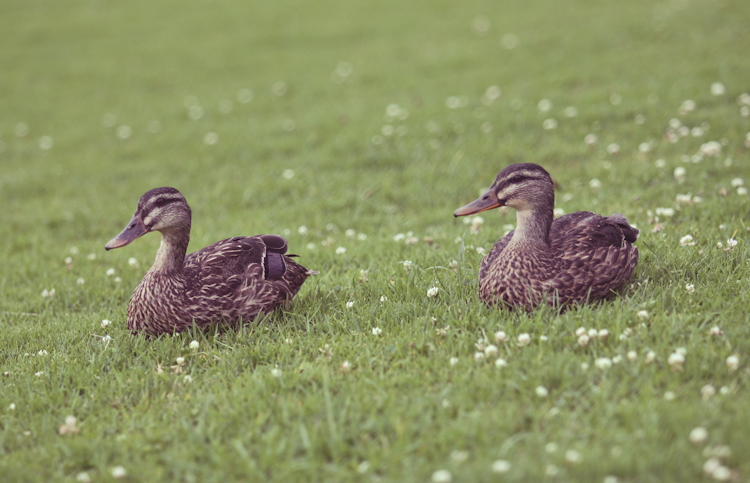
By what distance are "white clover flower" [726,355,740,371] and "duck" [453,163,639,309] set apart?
98cm

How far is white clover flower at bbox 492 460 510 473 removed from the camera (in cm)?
267

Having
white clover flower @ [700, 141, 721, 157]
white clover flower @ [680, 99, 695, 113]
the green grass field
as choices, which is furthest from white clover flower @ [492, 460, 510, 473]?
white clover flower @ [680, 99, 695, 113]

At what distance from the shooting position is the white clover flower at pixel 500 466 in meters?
2.67

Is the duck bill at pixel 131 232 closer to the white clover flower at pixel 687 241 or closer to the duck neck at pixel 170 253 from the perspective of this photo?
the duck neck at pixel 170 253

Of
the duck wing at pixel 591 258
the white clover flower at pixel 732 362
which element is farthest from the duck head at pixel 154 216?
the white clover flower at pixel 732 362

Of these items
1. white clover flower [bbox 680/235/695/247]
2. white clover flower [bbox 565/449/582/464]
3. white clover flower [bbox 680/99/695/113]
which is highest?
white clover flower [bbox 680/99/695/113]

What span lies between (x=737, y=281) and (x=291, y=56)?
41.1 feet

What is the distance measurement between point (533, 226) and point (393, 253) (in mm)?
1634

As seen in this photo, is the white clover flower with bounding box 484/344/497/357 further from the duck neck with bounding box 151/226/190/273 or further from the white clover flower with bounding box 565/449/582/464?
the duck neck with bounding box 151/226/190/273

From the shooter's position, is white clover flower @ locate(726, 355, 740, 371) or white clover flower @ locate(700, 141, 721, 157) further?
white clover flower @ locate(700, 141, 721, 157)

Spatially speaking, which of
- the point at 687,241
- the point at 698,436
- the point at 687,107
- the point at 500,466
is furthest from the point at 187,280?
the point at 687,107

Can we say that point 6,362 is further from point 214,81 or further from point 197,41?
point 197,41

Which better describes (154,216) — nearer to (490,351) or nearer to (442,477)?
(490,351)

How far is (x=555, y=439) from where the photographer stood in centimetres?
293
